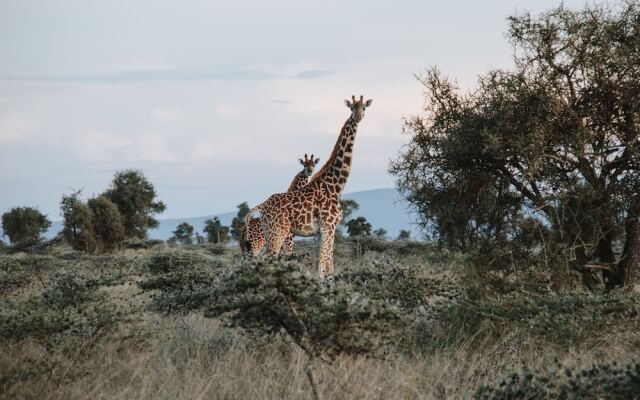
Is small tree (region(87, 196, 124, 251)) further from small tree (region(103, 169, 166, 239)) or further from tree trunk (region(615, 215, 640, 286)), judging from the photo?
tree trunk (region(615, 215, 640, 286))

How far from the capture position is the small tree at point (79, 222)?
40000 mm

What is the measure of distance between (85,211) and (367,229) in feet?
52.8

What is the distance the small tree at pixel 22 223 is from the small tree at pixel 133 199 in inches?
478

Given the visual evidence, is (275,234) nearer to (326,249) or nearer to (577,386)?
(326,249)

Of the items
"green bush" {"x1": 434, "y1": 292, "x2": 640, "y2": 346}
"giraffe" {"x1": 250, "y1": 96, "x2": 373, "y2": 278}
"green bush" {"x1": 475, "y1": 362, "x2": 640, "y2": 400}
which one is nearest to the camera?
"green bush" {"x1": 475, "y1": 362, "x2": 640, "y2": 400}

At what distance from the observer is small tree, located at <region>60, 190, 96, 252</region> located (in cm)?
4000

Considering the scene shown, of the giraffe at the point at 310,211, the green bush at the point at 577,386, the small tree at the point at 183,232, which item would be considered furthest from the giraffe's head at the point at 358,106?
the small tree at the point at 183,232

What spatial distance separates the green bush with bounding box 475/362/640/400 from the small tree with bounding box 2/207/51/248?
54.1m

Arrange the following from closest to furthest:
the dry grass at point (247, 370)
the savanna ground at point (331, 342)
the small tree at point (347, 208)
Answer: the savanna ground at point (331, 342) < the dry grass at point (247, 370) < the small tree at point (347, 208)

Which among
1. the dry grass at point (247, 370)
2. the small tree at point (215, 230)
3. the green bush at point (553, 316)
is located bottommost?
the dry grass at point (247, 370)

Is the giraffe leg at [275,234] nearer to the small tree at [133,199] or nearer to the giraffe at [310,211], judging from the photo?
the giraffe at [310,211]

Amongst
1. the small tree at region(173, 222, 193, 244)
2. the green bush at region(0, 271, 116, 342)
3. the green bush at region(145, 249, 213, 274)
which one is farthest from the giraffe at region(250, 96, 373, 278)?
the small tree at region(173, 222, 193, 244)

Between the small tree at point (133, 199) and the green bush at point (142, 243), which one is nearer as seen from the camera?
the green bush at point (142, 243)

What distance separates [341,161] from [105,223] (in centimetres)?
2825
